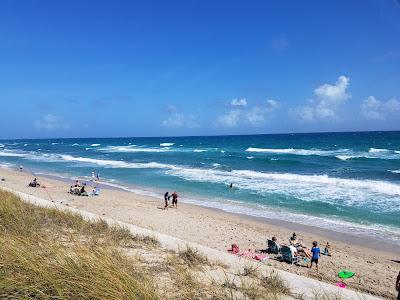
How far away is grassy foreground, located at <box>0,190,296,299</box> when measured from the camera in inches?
162

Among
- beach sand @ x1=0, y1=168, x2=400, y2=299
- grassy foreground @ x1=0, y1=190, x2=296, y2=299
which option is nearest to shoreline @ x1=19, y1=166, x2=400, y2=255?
beach sand @ x1=0, y1=168, x2=400, y2=299

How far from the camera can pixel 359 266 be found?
11.7m

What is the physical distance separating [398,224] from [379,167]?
22.9 metres

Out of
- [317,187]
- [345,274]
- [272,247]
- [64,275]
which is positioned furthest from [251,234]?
[317,187]

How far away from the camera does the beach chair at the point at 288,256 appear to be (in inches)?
460

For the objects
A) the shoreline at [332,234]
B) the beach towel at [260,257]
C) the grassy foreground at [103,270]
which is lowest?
the shoreline at [332,234]

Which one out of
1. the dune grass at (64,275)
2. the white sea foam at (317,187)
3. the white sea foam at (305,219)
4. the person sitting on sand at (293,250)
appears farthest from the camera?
the white sea foam at (317,187)

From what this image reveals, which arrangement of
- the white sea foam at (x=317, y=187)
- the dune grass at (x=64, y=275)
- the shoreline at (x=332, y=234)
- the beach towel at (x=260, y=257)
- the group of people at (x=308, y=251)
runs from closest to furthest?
the dune grass at (x=64, y=275) → the group of people at (x=308, y=251) → the beach towel at (x=260, y=257) → the shoreline at (x=332, y=234) → the white sea foam at (x=317, y=187)

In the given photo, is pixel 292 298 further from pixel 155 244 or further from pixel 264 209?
pixel 264 209

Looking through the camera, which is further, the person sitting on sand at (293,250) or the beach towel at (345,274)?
the person sitting on sand at (293,250)

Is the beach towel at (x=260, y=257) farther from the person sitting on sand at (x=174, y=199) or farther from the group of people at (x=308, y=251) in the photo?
the person sitting on sand at (x=174, y=199)

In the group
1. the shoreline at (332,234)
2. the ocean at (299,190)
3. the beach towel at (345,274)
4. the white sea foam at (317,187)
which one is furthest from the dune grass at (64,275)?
the white sea foam at (317,187)

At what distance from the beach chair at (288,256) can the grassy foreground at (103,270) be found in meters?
4.83

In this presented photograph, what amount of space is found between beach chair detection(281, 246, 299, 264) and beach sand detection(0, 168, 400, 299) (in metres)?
0.35
